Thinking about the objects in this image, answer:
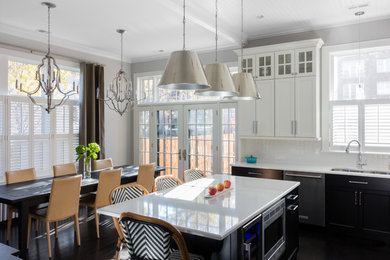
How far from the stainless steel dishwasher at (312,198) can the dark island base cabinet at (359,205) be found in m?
0.08

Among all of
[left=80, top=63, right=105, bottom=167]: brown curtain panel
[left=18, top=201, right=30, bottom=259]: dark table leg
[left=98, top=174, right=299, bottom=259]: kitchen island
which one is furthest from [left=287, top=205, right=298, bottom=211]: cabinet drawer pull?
[left=80, top=63, right=105, bottom=167]: brown curtain panel

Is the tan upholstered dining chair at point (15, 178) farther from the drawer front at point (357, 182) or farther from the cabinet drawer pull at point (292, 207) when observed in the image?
the drawer front at point (357, 182)

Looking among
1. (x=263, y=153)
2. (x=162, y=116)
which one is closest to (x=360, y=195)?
(x=263, y=153)

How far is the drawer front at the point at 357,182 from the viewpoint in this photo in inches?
152

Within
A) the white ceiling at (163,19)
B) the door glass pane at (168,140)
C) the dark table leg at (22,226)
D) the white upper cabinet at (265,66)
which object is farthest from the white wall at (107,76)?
the white upper cabinet at (265,66)

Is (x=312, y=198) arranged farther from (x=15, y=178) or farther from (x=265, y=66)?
(x=15, y=178)

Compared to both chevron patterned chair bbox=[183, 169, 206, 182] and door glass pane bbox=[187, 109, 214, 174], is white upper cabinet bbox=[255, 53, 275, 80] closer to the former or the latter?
door glass pane bbox=[187, 109, 214, 174]

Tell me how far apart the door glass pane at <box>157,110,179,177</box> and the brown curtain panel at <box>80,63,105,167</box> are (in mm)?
1213

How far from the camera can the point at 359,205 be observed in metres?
4.02

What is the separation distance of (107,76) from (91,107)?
867mm

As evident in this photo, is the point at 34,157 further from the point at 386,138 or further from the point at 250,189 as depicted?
the point at 386,138

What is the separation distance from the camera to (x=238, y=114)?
204 inches

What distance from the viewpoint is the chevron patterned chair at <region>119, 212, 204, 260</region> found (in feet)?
6.08

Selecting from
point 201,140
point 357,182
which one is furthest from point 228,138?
point 357,182
